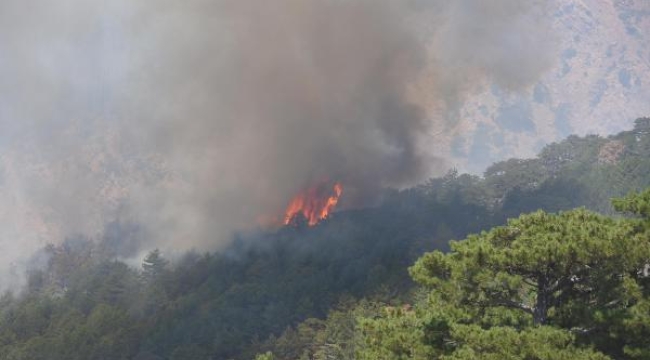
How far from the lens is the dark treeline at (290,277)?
71250 mm

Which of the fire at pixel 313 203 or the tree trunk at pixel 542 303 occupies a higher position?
the fire at pixel 313 203

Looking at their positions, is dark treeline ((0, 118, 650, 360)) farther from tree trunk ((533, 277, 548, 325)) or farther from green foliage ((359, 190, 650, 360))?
tree trunk ((533, 277, 548, 325))

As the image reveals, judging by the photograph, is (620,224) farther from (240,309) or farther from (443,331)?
(240,309)

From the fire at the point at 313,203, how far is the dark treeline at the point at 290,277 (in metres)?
3.07

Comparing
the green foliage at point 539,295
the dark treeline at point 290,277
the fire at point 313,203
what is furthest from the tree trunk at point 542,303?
the fire at point 313,203

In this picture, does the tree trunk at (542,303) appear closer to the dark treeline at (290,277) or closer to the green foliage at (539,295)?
the green foliage at (539,295)

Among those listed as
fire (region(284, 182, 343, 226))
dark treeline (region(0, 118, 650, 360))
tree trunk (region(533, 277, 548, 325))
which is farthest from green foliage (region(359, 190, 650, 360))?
fire (region(284, 182, 343, 226))

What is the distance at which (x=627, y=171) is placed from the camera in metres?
90.2

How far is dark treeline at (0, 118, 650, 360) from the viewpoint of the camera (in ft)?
234

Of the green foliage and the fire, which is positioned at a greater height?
the fire

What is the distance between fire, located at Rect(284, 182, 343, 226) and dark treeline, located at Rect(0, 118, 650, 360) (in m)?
3.07

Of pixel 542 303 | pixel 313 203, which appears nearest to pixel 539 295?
pixel 542 303

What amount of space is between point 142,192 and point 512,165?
275 feet

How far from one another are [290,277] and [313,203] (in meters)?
24.2
